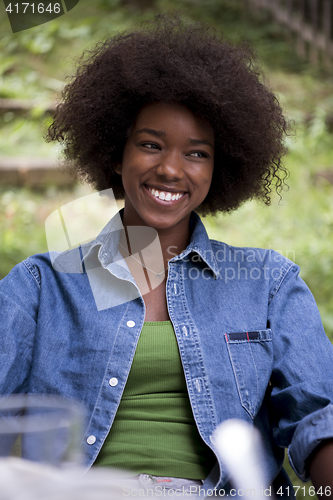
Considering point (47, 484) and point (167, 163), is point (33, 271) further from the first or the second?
point (47, 484)

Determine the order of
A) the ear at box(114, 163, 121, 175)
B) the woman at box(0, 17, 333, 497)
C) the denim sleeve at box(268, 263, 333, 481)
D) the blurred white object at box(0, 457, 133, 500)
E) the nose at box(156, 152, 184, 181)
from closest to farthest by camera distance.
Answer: the blurred white object at box(0, 457, 133, 500), the denim sleeve at box(268, 263, 333, 481), the woman at box(0, 17, 333, 497), the nose at box(156, 152, 184, 181), the ear at box(114, 163, 121, 175)

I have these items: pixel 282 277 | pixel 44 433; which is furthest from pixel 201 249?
pixel 44 433

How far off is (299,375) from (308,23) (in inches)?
243

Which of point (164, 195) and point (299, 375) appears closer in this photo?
point (299, 375)

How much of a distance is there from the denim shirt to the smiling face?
7.3 inches

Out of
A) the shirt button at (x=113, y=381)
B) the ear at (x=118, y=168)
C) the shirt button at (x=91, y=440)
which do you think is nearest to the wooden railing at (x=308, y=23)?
the ear at (x=118, y=168)

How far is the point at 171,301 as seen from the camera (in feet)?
5.18

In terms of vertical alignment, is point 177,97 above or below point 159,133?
above

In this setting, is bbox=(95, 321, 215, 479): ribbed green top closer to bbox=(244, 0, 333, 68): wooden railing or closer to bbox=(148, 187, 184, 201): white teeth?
bbox=(148, 187, 184, 201): white teeth

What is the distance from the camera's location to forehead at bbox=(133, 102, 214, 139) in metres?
1.59

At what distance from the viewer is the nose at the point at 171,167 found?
1571 millimetres

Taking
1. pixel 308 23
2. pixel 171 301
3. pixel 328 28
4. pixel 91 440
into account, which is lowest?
pixel 91 440

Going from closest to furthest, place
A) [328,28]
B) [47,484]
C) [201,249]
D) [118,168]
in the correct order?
[47,484] → [201,249] → [118,168] → [328,28]

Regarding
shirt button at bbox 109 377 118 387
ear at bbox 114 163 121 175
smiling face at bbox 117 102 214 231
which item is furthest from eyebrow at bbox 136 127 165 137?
shirt button at bbox 109 377 118 387
